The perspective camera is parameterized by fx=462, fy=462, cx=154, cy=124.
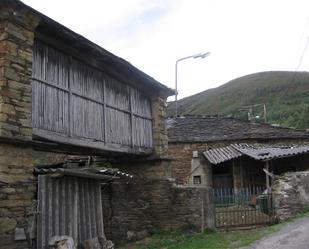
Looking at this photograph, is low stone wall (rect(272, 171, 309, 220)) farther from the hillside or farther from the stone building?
the hillside

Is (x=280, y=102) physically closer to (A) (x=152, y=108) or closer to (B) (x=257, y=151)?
(B) (x=257, y=151)

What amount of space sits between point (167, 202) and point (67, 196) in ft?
14.5

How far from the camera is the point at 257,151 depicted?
1902 cm

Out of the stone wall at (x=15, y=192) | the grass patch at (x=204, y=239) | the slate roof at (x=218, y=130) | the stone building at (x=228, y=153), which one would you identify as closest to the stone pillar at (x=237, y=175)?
the stone building at (x=228, y=153)

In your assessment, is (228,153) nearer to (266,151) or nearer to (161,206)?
(266,151)

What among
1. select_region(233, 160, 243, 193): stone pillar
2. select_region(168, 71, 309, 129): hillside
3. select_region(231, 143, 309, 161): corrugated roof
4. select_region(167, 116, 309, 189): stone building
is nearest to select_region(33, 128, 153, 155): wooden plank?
select_region(231, 143, 309, 161): corrugated roof

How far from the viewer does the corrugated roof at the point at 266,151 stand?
57.3 ft

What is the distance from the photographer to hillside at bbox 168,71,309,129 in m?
48.2

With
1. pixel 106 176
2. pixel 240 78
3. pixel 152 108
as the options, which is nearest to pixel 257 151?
pixel 152 108

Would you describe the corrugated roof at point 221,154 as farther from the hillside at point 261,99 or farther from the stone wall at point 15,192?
the hillside at point 261,99

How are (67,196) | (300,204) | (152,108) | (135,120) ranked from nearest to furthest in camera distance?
(67,196) < (135,120) < (152,108) < (300,204)

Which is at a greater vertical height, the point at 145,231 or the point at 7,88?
the point at 7,88

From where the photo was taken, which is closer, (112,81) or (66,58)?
(66,58)

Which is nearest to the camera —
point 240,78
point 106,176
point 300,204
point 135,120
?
point 106,176
